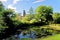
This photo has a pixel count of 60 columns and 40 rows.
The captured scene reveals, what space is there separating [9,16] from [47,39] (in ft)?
36.1

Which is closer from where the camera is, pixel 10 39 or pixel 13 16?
pixel 10 39

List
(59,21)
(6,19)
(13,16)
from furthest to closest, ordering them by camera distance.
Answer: (59,21)
(13,16)
(6,19)

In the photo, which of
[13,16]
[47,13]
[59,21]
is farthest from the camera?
A: [47,13]

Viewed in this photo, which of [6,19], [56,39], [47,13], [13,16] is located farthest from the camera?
[47,13]

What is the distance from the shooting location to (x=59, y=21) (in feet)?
166

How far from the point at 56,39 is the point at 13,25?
1141 cm

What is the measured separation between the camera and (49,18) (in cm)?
5322

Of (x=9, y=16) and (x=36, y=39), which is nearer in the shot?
(x=36, y=39)

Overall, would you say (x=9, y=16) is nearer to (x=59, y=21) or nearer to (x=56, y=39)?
(x=56, y=39)

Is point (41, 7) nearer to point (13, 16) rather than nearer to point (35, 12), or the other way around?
point (35, 12)

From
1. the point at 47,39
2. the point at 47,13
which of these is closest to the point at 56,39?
the point at 47,39

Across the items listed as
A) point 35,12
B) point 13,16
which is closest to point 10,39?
point 13,16

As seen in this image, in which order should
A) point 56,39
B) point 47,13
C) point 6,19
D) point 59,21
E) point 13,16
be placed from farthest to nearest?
point 47,13
point 59,21
point 13,16
point 6,19
point 56,39

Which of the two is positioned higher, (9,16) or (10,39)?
(9,16)
